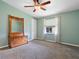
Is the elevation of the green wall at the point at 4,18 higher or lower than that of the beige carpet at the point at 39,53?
higher

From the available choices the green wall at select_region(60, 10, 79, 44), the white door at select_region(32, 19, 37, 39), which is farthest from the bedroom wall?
the white door at select_region(32, 19, 37, 39)

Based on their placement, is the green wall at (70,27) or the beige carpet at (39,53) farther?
the green wall at (70,27)

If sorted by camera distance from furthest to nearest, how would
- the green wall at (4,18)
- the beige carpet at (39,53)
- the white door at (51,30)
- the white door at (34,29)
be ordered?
the white door at (34,29)
the white door at (51,30)
the green wall at (4,18)
the beige carpet at (39,53)

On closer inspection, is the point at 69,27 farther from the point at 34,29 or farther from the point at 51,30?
the point at 34,29

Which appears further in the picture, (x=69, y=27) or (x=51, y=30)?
(x=51, y=30)

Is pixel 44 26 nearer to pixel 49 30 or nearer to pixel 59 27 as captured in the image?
pixel 49 30

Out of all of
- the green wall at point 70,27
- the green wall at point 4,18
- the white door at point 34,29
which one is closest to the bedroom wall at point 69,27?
the green wall at point 70,27

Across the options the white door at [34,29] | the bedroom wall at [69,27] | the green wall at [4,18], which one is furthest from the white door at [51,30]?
the green wall at [4,18]

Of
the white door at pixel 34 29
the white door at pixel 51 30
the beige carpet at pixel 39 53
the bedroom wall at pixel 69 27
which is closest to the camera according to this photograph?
the beige carpet at pixel 39 53

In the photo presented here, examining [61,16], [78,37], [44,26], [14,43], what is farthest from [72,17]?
[14,43]

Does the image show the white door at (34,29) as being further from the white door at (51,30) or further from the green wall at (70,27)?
the green wall at (70,27)

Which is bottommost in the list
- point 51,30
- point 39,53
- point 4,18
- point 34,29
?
point 39,53

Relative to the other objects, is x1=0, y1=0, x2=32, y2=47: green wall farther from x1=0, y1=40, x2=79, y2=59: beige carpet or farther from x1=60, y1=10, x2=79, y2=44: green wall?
x1=60, y1=10, x2=79, y2=44: green wall

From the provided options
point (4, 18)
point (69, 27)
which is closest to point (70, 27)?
point (69, 27)
